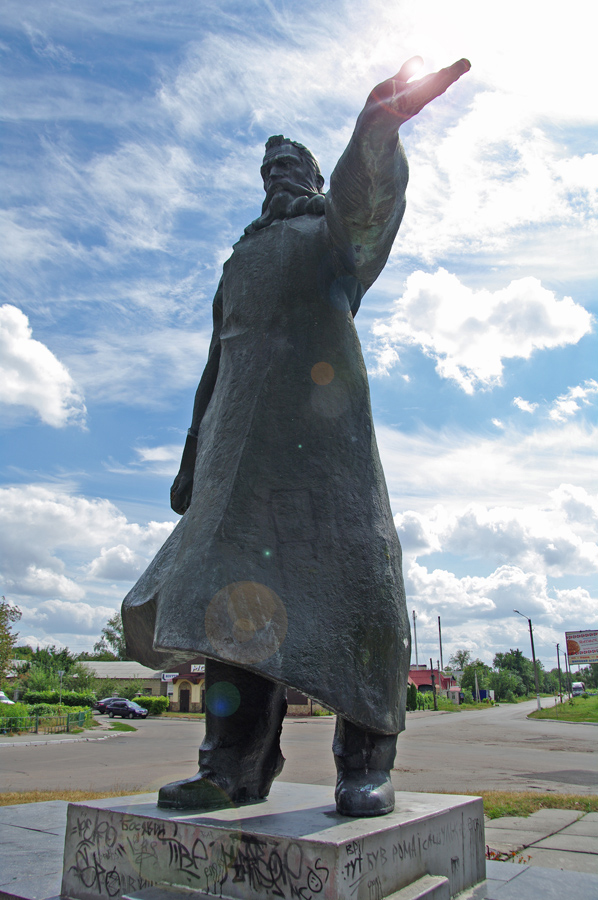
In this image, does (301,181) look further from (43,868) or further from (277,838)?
(43,868)

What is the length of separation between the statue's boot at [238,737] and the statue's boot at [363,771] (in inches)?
13.6

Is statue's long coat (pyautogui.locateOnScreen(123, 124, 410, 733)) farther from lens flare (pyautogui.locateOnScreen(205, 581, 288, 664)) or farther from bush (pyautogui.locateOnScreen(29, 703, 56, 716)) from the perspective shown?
Result: bush (pyautogui.locateOnScreen(29, 703, 56, 716))

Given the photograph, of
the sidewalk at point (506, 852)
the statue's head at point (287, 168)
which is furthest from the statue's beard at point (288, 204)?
the sidewalk at point (506, 852)

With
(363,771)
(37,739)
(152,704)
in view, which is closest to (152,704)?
(152,704)

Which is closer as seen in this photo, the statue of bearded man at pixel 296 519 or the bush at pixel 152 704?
the statue of bearded man at pixel 296 519

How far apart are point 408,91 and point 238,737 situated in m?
2.30

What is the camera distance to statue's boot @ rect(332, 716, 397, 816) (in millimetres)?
2201

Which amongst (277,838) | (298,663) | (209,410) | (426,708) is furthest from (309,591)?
(426,708)

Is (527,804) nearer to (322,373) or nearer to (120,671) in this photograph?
(322,373)

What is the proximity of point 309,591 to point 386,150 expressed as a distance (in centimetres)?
142

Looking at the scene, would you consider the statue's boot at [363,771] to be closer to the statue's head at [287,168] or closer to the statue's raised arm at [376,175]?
the statue's raised arm at [376,175]

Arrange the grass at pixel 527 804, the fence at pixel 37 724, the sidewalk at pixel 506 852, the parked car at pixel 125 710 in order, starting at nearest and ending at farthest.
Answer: the sidewalk at pixel 506 852 → the grass at pixel 527 804 → the fence at pixel 37 724 → the parked car at pixel 125 710

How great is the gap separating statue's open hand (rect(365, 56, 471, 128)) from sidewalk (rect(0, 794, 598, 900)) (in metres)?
2.52

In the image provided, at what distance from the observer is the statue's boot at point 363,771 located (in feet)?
7.22
